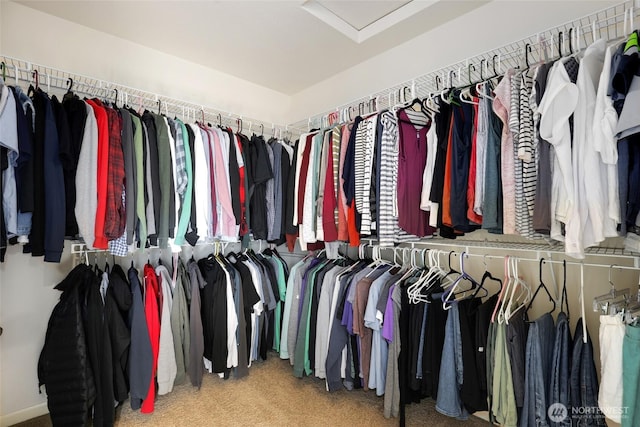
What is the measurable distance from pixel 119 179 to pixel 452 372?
2.08 meters

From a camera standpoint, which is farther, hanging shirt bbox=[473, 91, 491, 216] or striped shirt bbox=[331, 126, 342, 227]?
striped shirt bbox=[331, 126, 342, 227]

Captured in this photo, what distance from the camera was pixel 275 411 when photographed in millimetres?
2113

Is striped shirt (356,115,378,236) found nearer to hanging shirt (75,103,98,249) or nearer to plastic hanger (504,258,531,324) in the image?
plastic hanger (504,258,531,324)

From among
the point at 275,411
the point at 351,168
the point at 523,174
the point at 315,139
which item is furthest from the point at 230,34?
the point at 275,411

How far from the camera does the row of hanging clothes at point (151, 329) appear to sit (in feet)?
5.66

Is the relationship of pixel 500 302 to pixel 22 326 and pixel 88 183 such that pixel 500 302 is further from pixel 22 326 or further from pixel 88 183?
pixel 22 326

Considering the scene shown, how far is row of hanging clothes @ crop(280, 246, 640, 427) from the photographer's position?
1.39 m

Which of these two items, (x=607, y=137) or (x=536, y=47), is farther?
(x=536, y=47)

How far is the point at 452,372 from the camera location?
1673mm

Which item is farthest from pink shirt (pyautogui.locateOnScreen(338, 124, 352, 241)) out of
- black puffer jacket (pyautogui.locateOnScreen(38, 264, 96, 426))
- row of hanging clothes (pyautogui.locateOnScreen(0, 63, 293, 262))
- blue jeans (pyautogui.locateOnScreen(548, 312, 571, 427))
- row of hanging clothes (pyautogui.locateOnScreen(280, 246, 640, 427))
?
black puffer jacket (pyautogui.locateOnScreen(38, 264, 96, 426))

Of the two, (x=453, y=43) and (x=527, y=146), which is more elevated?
(x=453, y=43)

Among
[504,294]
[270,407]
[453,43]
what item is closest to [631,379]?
[504,294]

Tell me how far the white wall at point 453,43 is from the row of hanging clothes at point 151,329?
5.73 ft

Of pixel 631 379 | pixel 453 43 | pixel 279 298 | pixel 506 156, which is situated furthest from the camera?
pixel 279 298
